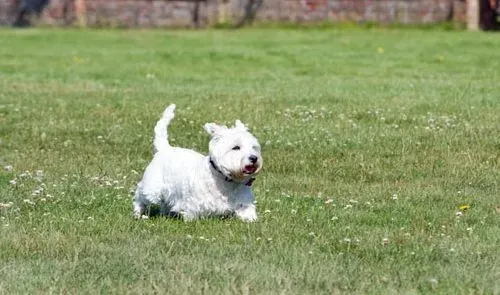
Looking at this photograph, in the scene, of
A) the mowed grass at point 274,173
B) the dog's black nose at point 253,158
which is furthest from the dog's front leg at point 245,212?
the dog's black nose at point 253,158

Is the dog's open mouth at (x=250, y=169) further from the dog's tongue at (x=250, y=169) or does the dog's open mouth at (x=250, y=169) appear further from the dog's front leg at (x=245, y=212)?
the dog's front leg at (x=245, y=212)

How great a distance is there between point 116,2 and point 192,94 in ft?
72.3

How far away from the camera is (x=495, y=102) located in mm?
17266

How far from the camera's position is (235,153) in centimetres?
885

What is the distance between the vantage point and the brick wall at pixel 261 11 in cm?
3844

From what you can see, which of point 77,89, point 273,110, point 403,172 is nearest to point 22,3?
point 77,89

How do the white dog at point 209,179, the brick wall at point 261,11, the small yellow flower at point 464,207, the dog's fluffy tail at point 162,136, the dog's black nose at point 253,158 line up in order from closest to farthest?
1. the dog's black nose at point 253,158
2. the white dog at point 209,179
3. the small yellow flower at point 464,207
4. the dog's fluffy tail at point 162,136
5. the brick wall at point 261,11

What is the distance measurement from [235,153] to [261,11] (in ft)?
102

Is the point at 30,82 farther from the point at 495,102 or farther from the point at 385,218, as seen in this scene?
the point at 385,218

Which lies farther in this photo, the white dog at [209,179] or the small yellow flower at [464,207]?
the small yellow flower at [464,207]

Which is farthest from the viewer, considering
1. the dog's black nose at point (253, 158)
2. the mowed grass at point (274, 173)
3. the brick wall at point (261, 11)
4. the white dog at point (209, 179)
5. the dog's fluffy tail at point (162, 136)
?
the brick wall at point (261, 11)

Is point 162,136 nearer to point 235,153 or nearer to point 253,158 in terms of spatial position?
point 235,153

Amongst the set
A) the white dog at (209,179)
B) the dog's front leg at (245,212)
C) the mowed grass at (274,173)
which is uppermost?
the white dog at (209,179)

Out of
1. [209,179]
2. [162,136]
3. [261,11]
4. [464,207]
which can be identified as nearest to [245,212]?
[209,179]
